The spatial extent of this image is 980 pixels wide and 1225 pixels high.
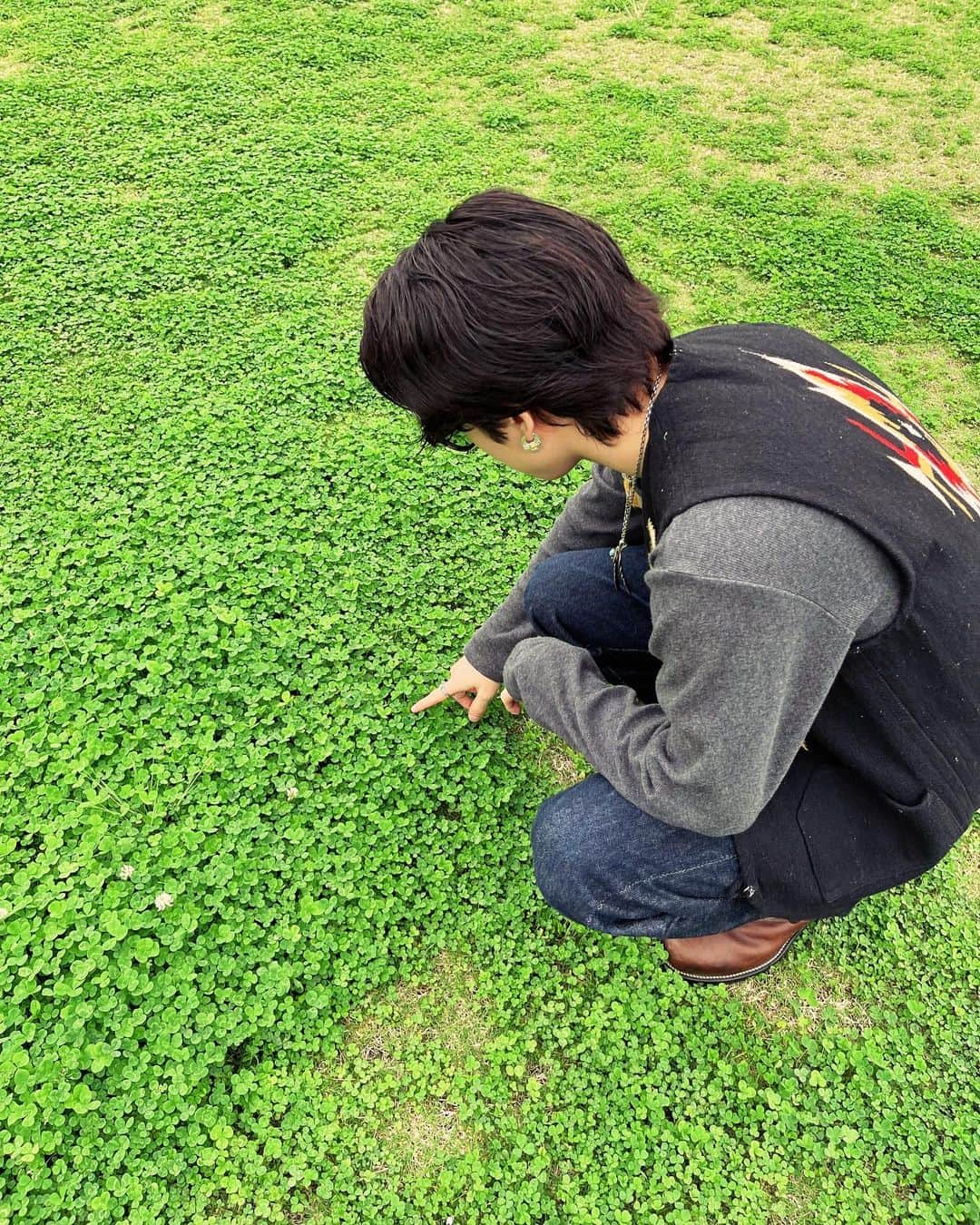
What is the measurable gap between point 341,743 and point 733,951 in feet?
4.07

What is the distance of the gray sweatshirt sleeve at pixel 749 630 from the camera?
1.40 meters

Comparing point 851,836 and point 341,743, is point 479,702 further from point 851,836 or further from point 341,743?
point 851,836

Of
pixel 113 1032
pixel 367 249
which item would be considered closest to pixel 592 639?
pixel 113 1032

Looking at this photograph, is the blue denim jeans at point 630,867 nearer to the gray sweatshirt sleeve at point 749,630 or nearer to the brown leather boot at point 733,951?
the brown leather boot at point 733,951

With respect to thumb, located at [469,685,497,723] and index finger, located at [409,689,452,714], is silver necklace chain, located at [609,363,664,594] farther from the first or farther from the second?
index finger, located at [409,689,452,714]

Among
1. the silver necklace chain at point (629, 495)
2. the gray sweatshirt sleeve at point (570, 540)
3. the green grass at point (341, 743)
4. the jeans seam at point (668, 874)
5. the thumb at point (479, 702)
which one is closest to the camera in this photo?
the silver necklace chain at point (629, 495)

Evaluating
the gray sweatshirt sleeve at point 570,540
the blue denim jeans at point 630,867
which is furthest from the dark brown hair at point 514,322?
the blue denim jeans at point 630,867

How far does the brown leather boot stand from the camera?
2.19 meters

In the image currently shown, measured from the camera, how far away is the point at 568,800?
2119mm

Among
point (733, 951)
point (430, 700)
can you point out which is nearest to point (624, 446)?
point (430, 700)

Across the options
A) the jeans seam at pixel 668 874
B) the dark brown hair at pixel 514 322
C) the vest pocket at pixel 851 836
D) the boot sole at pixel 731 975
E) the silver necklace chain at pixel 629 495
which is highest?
the dark brown hair at pixel 514 322

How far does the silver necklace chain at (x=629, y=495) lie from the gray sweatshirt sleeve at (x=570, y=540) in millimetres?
43

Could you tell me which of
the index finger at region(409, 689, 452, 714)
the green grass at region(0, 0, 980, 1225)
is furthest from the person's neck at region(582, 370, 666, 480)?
the green grass at region(0, 0, 980, 1225)

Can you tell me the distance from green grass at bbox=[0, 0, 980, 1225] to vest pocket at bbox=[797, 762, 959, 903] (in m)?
0.64
